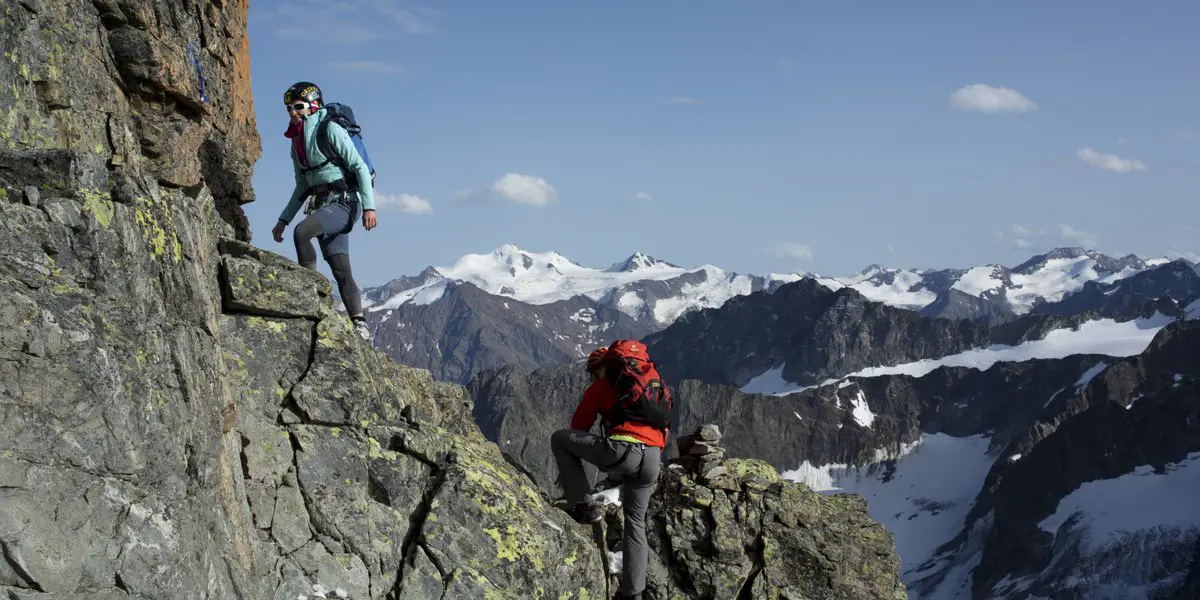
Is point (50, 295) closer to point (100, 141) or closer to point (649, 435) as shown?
point (100, 141)

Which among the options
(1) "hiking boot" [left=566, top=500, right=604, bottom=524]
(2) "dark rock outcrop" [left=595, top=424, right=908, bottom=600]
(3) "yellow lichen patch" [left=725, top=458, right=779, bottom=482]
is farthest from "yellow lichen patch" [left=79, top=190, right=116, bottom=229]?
(3) "yellow lichen patch" [left=725, top=458, right=779, bottom=482]

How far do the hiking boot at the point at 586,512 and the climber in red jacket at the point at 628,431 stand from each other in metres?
0.67

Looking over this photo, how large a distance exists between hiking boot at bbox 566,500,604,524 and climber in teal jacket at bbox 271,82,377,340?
203 inches

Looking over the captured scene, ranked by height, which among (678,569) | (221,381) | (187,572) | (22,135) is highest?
(22,135)

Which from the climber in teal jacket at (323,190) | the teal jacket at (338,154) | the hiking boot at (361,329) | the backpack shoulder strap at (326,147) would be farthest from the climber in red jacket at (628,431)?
the backpack shoulder strap at (326,147)

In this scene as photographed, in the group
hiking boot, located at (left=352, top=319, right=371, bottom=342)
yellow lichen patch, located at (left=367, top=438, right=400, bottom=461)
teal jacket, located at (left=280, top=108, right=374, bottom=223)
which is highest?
teal jacket, located at (left=280, top=108, right=374, bottom=223)

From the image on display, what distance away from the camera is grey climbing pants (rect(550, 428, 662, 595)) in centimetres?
1584

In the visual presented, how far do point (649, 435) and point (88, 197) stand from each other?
29.8 ft

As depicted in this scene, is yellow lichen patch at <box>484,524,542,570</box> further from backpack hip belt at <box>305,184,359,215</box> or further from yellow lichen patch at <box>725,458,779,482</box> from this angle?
yellow lichen patch at <box>725,458,779,482</box>

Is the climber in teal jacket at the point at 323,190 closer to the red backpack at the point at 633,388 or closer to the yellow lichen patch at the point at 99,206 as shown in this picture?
the red backpack at the point at 633,388

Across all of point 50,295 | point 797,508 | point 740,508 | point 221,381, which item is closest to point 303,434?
point 221,381

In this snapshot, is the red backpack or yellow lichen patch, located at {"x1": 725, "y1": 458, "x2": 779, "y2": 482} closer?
the red backpack

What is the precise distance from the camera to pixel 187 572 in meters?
11.1

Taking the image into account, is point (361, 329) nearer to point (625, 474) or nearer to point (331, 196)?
point (331, 196)
